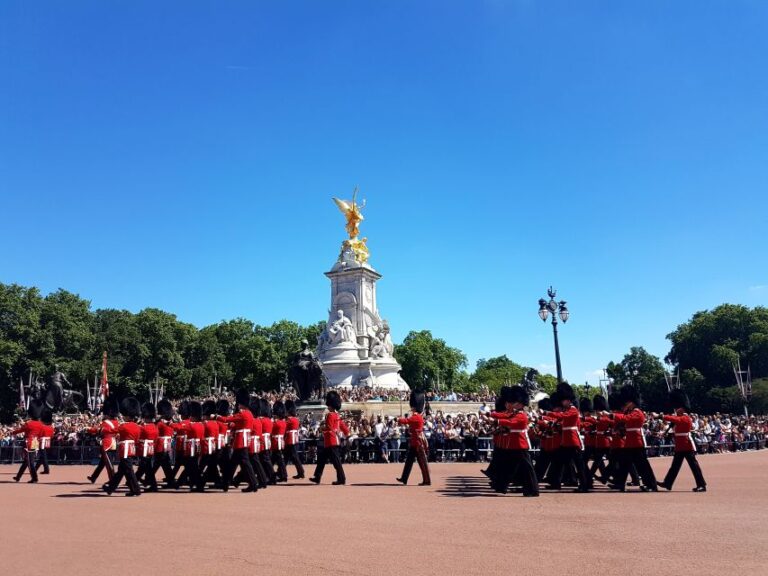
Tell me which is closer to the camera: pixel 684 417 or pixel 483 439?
pixel 684 417

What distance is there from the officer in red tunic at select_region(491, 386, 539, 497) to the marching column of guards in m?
0.02

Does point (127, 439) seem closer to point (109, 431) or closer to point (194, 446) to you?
point (109, 431)

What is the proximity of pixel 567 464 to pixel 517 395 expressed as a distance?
2609mm

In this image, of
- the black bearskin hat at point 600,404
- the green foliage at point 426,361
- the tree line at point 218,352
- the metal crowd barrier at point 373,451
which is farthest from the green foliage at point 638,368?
the black bearskin hat at point 600,404

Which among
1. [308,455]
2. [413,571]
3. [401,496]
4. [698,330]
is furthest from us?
[698,330]

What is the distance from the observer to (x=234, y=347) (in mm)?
83750

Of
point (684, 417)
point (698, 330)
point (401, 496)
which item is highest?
point (698, 330)

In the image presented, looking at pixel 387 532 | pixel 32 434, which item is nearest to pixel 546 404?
pixel 387 532

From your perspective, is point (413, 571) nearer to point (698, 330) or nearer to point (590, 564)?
point (590, 564)

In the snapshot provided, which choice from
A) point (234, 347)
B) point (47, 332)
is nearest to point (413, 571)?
point (47, 332)

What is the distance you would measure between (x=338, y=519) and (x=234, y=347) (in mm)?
76264

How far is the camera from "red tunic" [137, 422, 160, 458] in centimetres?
1427

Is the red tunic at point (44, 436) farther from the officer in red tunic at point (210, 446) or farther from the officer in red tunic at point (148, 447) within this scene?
the officer in red tunic at point (210, 446)

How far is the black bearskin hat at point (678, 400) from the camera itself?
45.7 feet
